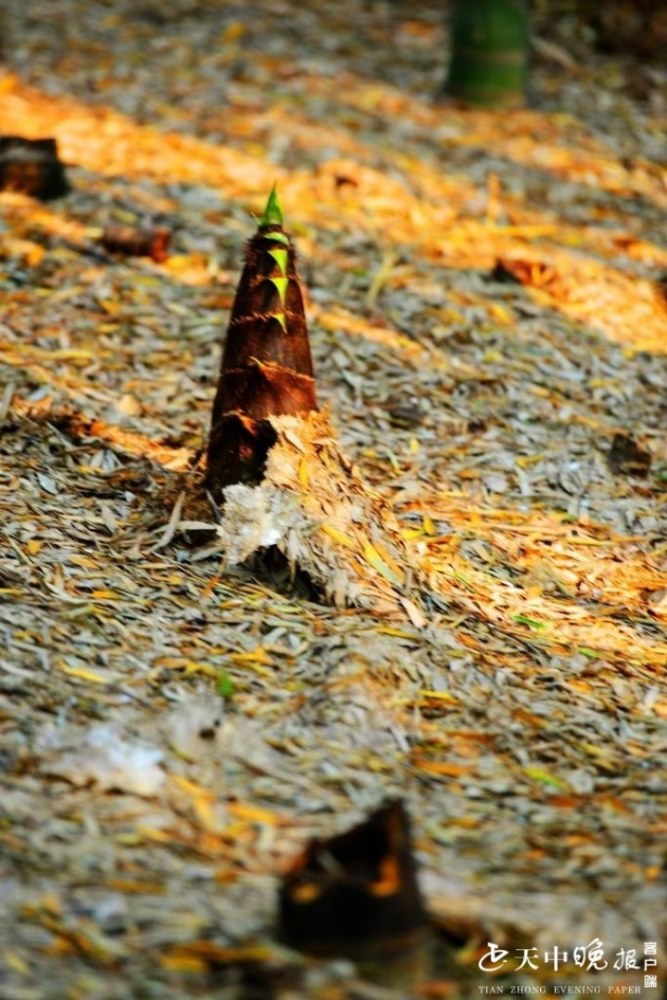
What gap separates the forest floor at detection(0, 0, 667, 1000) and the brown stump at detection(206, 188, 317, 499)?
328mm

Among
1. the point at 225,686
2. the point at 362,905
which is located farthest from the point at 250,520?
the point at 362,905

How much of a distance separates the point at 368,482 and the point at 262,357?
915 millimetres

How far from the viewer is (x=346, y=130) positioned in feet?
24.1

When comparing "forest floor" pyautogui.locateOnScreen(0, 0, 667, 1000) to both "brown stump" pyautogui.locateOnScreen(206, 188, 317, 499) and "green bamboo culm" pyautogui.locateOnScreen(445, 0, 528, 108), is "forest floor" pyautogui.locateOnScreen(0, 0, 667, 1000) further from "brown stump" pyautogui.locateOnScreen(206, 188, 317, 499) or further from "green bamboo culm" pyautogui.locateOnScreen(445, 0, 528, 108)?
"brown stump" pyautogui.locateOnScreen(206, 188, 317, 499)

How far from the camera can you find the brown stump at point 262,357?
3.88 meters

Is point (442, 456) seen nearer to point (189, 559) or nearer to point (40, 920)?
point (189, 559)

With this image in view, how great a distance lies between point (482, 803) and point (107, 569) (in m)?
1.29

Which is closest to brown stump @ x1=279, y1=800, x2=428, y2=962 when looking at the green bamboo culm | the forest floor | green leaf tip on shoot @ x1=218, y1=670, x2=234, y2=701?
the forest floor

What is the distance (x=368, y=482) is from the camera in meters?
4.69

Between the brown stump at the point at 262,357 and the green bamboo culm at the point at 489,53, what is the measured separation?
4222 millimetres

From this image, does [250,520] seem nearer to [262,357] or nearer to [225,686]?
[262,357]

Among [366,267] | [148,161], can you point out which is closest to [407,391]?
[366,267]

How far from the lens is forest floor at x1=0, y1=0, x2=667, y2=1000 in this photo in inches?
108

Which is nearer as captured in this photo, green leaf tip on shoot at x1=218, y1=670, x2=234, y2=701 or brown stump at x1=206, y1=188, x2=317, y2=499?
green leaf tip on shoot at x1=218, y1=670, x2=234, y2=701
